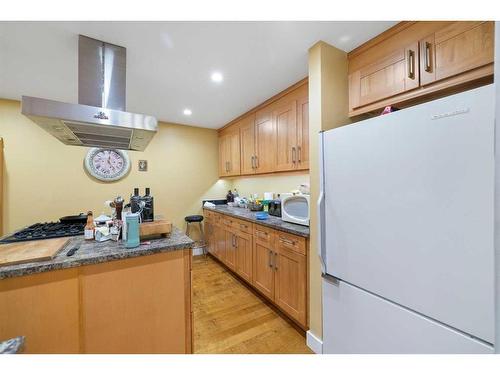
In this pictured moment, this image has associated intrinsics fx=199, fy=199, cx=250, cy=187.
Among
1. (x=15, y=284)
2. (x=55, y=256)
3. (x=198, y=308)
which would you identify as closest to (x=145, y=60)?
(x=55, y=256)

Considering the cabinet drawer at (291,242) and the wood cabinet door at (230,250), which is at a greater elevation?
→ the cabinet drawer at (291,242)

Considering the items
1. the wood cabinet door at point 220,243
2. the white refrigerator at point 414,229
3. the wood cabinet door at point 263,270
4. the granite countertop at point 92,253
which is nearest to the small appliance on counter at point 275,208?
the wood cabinet door at point 263,270

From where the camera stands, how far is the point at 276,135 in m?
2.39

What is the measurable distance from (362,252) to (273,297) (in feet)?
3.87

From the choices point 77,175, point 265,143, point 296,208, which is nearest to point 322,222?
point 296,208

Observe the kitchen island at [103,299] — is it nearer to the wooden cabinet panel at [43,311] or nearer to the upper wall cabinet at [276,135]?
the wooden cabinet panel at [43,311]

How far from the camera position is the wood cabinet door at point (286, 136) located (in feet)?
6.98

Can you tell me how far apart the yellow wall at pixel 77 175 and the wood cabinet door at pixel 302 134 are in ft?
7.27

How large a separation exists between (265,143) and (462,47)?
5.91ft

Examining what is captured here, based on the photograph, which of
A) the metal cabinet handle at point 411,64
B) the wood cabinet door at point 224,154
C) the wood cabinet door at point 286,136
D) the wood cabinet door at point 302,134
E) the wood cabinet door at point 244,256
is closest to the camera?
the metal cabinet handle at point 411,64

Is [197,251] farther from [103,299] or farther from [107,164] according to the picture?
[103,299]

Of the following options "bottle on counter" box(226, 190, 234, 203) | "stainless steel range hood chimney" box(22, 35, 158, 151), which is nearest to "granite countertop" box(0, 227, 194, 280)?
"stainless steel range hood chimney" box(22, 35, 158, 151)

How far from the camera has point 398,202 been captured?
1.00 m
